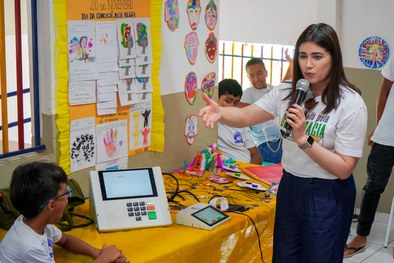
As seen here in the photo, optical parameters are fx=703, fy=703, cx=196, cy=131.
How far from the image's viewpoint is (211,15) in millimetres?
4453

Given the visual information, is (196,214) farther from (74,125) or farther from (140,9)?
(140,9)

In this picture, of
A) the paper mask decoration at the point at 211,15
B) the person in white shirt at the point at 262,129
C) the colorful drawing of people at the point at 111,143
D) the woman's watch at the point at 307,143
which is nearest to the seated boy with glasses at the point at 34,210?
the woman's watch at the point at 307,143

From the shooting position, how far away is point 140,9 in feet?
12.6

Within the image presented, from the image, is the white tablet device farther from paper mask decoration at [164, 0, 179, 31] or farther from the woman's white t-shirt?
paper mask decoration at [164, 0, 179, 31]

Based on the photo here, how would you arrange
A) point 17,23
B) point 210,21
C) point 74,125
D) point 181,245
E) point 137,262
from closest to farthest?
point 137,262 → point 181,245 → point 17,23 → point 74,125 → point 210,21

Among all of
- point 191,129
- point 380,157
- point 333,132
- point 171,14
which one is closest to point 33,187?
point 333,132

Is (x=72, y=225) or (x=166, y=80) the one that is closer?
(x=72, y=225)

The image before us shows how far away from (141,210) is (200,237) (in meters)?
0.31

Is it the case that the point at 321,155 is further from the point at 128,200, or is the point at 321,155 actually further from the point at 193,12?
the point at 193,12

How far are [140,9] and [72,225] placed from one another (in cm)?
131

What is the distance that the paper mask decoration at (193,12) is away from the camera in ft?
13.9

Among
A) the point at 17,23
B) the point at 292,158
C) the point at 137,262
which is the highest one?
the point at 17,23

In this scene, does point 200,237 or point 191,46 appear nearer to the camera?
point 200,237

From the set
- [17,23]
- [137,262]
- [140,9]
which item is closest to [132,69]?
[140,9]
